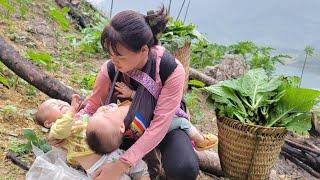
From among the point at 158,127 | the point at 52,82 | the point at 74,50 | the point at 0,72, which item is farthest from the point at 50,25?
the point at 158,127

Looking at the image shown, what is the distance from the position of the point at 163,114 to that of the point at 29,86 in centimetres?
162

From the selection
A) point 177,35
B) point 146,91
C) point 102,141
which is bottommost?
point 102,141

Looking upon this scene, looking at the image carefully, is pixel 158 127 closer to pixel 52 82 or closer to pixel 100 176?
pixel 100 176

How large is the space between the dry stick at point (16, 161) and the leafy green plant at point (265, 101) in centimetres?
117

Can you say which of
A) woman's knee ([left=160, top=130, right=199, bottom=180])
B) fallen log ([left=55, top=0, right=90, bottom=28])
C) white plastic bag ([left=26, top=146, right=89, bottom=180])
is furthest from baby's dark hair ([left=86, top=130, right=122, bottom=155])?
fallen log ([left=55, top=0, right=90, bottom=28])

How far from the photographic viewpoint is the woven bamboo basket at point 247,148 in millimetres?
2809

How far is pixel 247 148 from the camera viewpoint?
2869 millimetres

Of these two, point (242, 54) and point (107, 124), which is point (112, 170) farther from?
point (242, 54)

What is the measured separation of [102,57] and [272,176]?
8.93 feet

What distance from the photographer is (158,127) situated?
2.28 m

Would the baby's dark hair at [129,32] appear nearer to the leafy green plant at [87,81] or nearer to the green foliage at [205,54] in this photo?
the leafy green plant at [87,81]

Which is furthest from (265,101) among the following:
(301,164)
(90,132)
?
(90,132)

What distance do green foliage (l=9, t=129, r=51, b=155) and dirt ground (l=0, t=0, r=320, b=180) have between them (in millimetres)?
36

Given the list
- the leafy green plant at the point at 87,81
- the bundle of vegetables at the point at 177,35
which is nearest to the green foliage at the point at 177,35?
the bundle of vegetables at the point at 177,35
